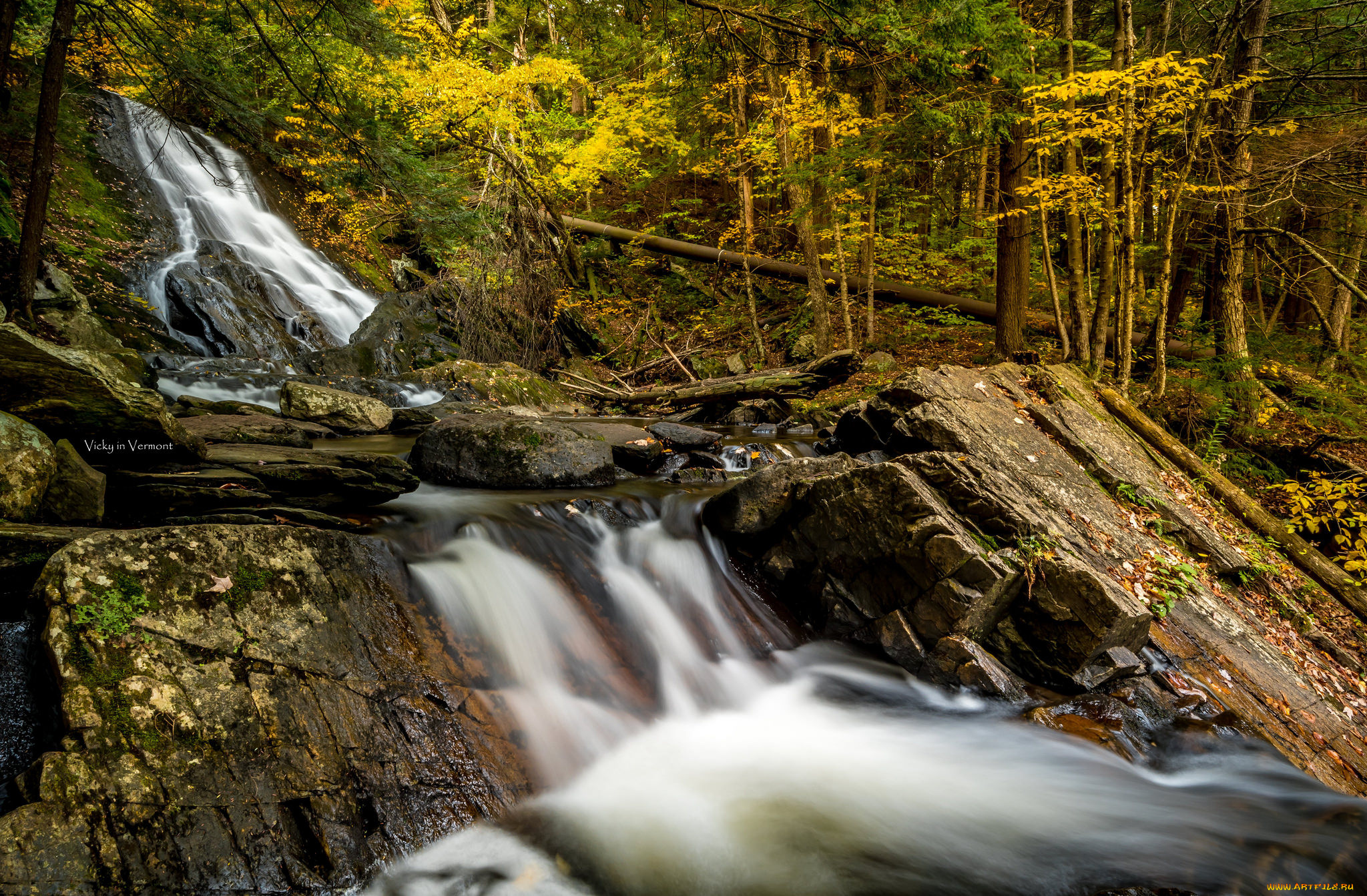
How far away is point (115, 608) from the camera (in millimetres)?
2814

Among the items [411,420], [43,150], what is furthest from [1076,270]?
[43,150]

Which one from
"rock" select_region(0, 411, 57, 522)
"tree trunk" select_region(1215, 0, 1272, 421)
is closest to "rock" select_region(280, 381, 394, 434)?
"rock" select_region(0, 411, 57, 522)

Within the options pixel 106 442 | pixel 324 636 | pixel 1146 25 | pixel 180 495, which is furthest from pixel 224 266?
pixel 1146 25

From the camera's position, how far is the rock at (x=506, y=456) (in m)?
6.49

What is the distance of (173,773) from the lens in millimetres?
2561

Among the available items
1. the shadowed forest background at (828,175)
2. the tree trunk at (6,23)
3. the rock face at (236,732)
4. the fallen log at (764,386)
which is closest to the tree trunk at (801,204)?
the shadowed forest background at (828,175)

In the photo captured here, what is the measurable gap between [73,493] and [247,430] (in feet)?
9.80

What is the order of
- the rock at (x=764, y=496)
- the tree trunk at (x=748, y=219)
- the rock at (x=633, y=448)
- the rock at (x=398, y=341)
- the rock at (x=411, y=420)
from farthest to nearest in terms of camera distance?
the tree trunk at (x=748, y=219) → the rock at (x=398, y=341) → the rock at (x=411, y=420) → the rock at (x=633, y=448) → the rock at (x=764, y=496)

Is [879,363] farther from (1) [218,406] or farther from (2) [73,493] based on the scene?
(2) [73,493]

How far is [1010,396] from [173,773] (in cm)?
793

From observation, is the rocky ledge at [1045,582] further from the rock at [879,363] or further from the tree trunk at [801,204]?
the tree trunk at [801,204]

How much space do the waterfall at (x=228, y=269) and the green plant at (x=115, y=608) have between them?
9.69 metres

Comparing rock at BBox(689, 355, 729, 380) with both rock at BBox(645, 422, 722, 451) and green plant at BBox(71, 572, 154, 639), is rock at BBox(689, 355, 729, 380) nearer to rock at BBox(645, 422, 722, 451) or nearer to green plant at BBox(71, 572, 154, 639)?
rock at BBox(645, 422, 722, 451)

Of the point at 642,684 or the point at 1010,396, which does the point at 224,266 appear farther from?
the point at 1010,396
